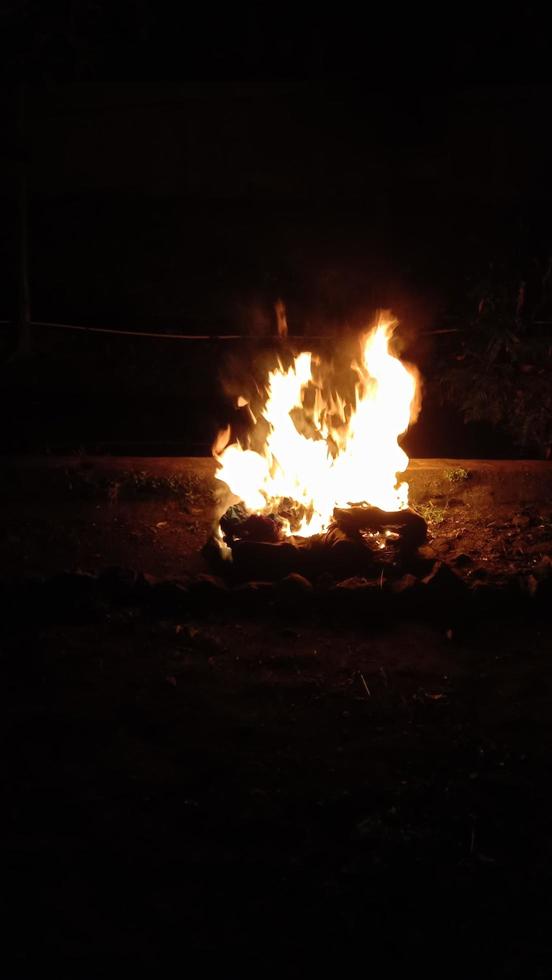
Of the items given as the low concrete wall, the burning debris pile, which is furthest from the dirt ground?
the low concrete wall

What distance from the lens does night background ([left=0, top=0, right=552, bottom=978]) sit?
373 centimetres

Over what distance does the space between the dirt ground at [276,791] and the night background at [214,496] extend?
0.6 inches

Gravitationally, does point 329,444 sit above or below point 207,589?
above

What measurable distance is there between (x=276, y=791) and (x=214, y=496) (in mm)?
4011

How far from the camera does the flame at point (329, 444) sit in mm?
7391

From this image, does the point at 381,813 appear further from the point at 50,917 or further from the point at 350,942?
the point at 50,917

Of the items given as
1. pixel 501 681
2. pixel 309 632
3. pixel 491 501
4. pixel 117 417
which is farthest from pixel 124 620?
pixel 117 417

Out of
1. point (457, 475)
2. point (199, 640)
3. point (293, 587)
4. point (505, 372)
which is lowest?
point (199, 640)

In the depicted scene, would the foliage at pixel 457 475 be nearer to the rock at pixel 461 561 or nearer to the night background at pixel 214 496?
the night background at pixel 214 496

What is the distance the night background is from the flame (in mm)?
580

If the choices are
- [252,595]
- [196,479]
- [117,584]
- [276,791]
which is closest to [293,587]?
[252,595]

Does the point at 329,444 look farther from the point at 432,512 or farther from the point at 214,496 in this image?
the point at 214,496

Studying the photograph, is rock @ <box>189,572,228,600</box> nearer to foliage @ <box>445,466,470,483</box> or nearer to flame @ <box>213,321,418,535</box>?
flame @ <box>213,321,418,535</box>

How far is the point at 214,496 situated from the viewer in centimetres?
802
